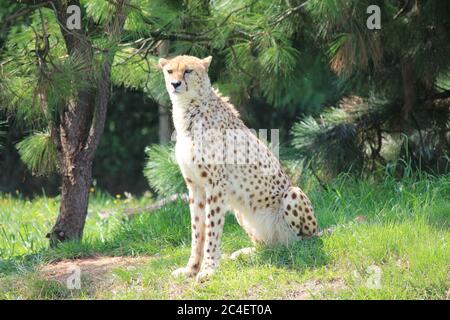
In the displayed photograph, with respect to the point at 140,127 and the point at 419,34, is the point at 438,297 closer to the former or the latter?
the point at 419,34

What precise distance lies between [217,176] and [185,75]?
Result: 52 centimetres

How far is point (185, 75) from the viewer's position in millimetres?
3939

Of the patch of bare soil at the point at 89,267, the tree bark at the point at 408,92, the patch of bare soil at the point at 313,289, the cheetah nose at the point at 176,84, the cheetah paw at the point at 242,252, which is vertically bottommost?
the patch of bare soil at the point at 89,267

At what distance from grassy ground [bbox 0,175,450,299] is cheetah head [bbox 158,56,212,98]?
889 millimetres

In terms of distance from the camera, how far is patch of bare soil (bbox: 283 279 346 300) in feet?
11.8

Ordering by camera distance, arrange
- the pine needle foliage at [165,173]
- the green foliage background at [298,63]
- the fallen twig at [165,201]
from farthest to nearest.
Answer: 1. the fallen twig at [165,201]
2. the pine needle foliage at [165,173]
3. the green foliage background at [298,63]

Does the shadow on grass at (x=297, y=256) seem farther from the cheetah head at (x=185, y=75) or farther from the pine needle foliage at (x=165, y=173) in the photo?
the pine needle foliage at (x=165, y=173)

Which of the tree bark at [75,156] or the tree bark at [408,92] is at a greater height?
the tree bark at [408,92]

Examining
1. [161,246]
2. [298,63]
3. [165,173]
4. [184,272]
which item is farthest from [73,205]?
[298,63]

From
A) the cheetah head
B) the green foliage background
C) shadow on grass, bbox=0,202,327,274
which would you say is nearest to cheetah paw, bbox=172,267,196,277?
shadow on grass, bbox=0,202,327,274

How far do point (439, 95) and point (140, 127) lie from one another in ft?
14.6

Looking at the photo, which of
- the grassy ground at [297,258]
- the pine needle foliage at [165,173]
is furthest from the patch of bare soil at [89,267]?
the pine needle foliage at [165,173]

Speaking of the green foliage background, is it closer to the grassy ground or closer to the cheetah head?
the cheetah head

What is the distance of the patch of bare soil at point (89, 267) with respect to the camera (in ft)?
13.4
